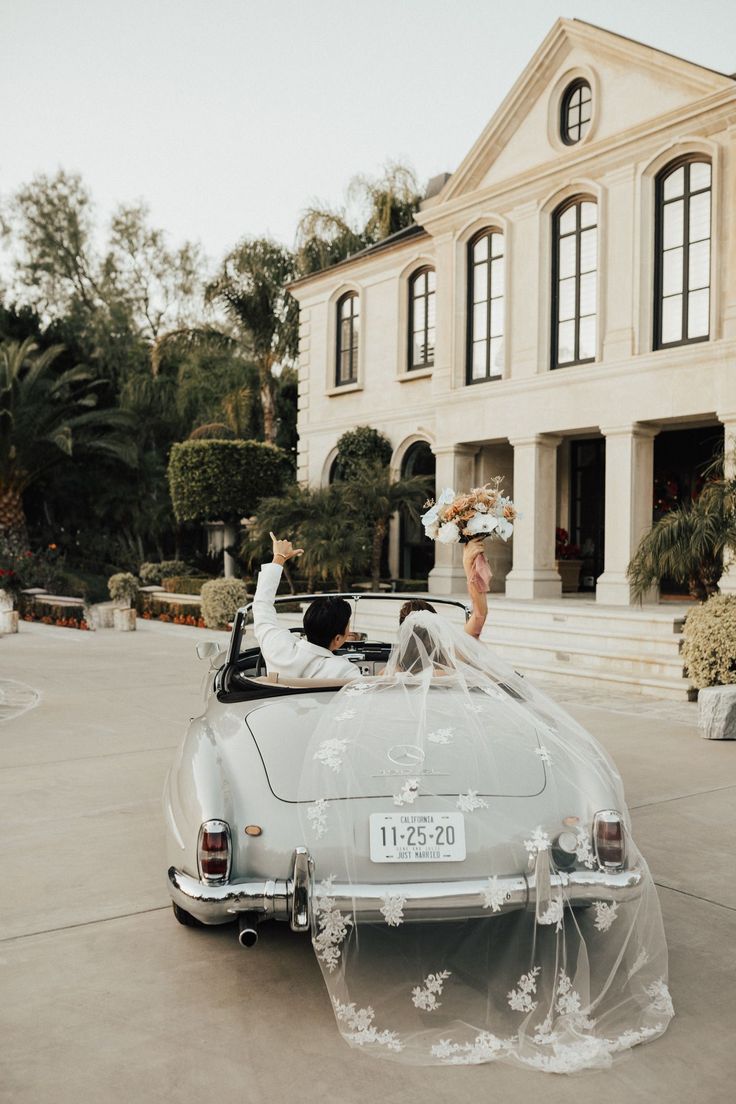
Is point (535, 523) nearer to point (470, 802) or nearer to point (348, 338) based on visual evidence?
point (348, 338)

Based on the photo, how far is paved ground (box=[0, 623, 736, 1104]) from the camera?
107 inches

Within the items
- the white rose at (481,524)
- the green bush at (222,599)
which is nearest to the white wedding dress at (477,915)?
the white rose at (481,524)

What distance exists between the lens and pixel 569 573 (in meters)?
18.8

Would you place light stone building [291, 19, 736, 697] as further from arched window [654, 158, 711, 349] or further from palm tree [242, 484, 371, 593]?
palm tree [242, 484, 371, 593]

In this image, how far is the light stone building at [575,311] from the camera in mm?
14859

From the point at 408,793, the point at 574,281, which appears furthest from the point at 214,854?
the point at 574,281

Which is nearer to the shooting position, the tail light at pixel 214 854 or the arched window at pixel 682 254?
the tail light at pixel 214 854

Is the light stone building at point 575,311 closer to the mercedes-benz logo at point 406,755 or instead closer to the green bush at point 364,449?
the green bush at point 364,449

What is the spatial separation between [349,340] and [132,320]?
19726 mm

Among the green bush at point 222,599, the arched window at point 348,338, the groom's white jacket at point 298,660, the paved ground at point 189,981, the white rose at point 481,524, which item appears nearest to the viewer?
the paved ground at point 189,981

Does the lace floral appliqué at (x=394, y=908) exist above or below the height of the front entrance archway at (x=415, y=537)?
below

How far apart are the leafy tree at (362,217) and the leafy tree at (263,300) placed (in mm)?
938

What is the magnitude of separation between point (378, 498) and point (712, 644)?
→ 10009 millimetres

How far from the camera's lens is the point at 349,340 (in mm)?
22812
